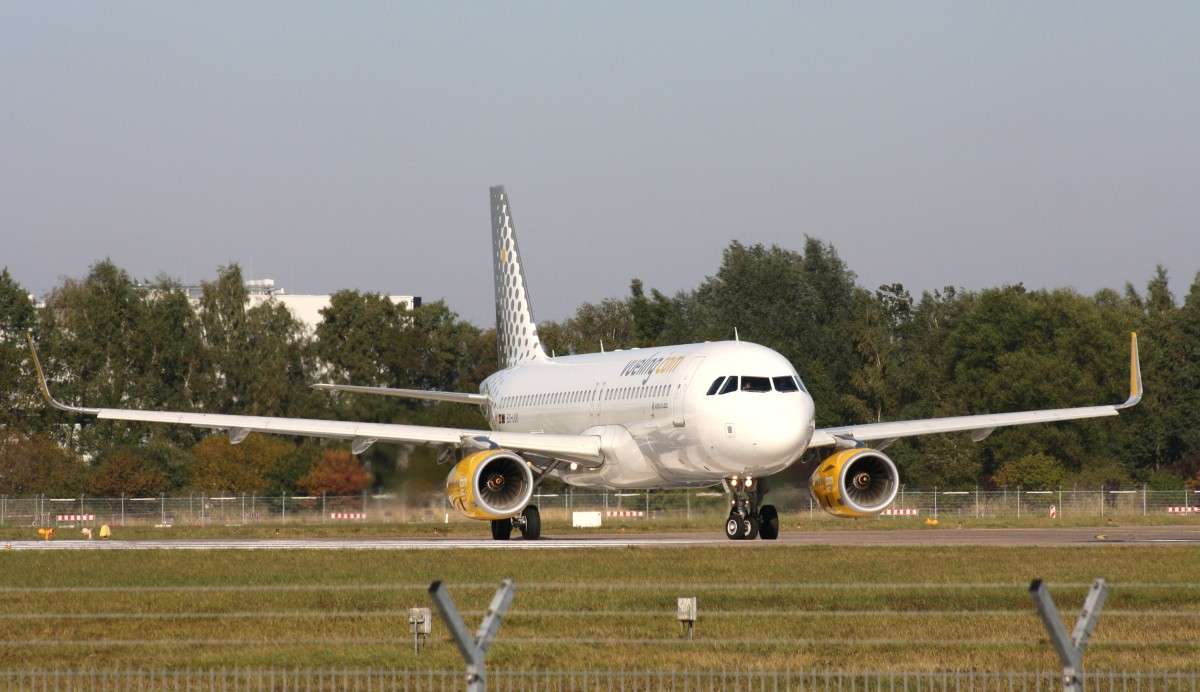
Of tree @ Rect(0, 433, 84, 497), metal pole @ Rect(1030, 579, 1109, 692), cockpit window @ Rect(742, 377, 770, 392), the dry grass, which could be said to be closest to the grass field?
the dry grass

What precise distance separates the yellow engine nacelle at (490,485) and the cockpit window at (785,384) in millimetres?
5128

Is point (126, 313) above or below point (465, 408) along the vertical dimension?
above

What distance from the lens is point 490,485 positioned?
33.9 m

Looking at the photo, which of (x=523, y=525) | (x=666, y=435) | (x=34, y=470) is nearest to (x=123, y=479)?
(x=34, y=470)

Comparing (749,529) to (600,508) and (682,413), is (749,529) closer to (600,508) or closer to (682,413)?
(682,413)

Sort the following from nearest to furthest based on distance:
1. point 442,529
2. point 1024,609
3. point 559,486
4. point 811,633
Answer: point 811,633 → point 1024,609 → point 442,529 → point 559,486

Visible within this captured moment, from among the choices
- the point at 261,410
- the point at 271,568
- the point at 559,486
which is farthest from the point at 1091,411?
the point at 261,410

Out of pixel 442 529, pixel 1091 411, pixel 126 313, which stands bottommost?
pixel 442 529

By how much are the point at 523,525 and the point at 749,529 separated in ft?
17.2

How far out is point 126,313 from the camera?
84.4 metres

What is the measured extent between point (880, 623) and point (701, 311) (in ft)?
250

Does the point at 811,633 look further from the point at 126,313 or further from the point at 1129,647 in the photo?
the point at 126,313

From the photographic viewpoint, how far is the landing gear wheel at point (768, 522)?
108 feet

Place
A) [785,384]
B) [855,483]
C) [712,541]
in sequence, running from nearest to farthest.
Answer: [785,384], [712,541], [855,483]
